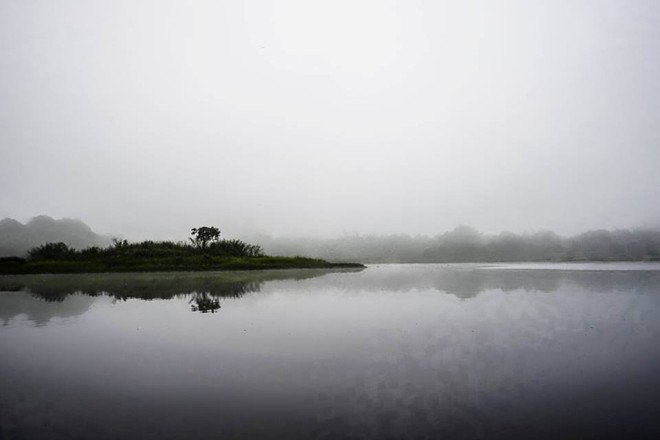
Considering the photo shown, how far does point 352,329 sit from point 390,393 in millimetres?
6493

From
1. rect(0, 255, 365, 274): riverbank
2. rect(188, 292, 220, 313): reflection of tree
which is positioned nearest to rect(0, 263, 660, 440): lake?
rect(188, 292, 220, 313): reflection of tree

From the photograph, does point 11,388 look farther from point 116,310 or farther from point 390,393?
point 116,310

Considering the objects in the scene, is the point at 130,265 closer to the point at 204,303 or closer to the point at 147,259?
the point at 147,259

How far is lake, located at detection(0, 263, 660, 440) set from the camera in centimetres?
607

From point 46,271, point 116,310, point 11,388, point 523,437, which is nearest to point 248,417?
point 523,437

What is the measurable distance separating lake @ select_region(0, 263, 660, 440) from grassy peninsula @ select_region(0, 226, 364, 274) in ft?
136

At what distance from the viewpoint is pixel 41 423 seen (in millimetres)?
6242

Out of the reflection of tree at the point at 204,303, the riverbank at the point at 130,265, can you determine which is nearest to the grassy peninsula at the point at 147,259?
the riverbank at the point at 130,265

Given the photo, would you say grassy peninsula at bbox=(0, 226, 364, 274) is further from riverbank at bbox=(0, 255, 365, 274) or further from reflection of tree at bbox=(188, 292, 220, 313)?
reflection of tree at bbox=(188, 292, 220, 313)

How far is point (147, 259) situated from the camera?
59.2m

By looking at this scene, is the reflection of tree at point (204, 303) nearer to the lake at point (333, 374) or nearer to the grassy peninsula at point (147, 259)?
the lake at point (333, 374)

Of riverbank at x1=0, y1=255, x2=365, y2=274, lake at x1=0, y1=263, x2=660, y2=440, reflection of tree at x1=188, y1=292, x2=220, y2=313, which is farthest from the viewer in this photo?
riverbank at x1=0, y1=255, x2=365, y2=274

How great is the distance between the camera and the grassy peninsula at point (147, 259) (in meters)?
54.3

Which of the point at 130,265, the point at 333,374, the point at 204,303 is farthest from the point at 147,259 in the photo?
the point at 333,374
